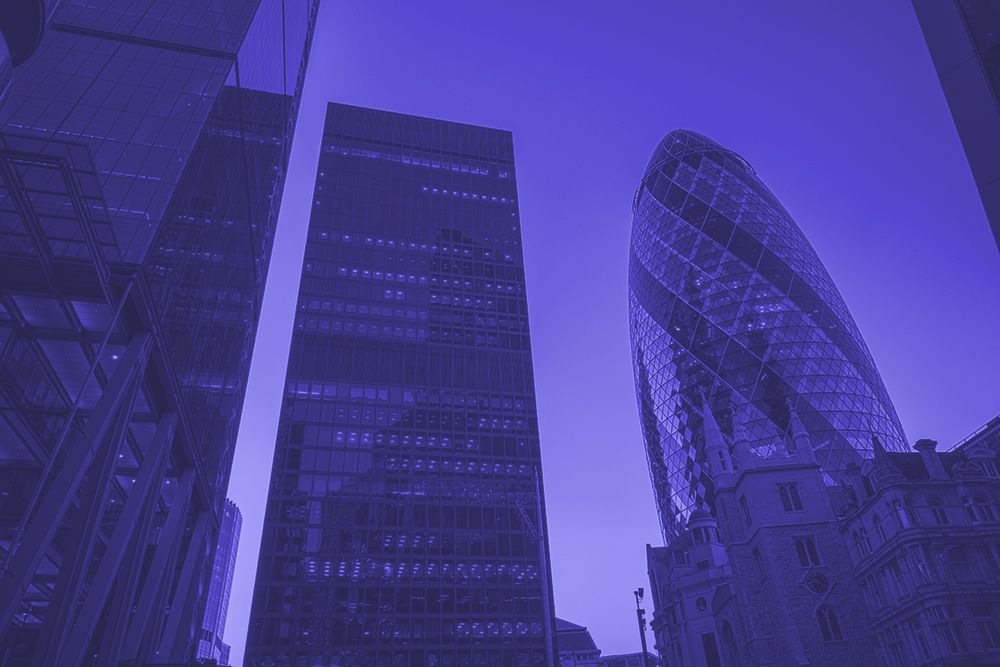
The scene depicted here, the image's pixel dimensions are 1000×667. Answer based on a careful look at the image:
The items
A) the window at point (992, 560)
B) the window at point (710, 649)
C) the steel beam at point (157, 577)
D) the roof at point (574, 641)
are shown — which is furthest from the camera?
the roof at point (574, 641)

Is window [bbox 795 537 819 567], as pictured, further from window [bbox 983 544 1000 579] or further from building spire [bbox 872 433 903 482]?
window [bbox 983 544 1000 579]

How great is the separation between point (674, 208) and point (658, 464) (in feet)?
146

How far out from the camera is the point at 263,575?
3381 inches

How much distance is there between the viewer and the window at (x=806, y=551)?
5256 centimetres

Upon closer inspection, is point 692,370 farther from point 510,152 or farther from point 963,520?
point 963,520

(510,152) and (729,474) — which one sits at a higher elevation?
(510,152)

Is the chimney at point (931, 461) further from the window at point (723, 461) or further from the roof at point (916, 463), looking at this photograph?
the window at point (723, 461)

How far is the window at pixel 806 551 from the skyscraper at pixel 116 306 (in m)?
39.7

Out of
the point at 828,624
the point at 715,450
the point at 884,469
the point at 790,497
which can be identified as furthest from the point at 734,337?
the point at 884,469

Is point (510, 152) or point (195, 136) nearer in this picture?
point (195, 136)

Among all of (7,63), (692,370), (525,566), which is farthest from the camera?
(692,370)

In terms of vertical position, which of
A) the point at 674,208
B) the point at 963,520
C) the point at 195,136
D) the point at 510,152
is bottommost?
the point at 963,520

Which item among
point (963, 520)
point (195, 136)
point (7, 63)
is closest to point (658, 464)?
point (963, 520)

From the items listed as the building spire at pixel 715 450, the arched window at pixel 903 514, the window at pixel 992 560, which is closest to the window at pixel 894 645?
the window at pixel 992 560
